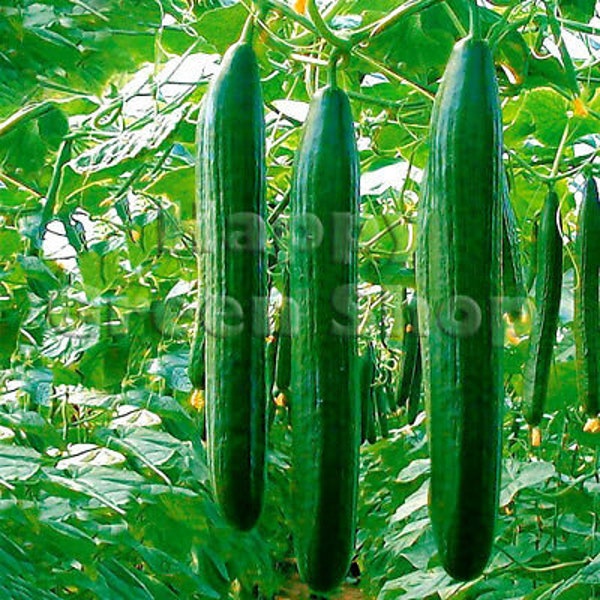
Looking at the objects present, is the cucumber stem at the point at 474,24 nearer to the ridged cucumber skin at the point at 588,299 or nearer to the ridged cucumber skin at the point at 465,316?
the ridged cucumber skin at the point at 465,316

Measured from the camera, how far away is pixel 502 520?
3.99 meters

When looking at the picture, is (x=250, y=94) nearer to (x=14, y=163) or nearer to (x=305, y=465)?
(x=305, y=465)

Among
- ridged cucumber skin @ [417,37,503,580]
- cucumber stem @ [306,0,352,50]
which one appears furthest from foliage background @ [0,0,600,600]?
ridged cucumber skin @ [417,37,503,580]

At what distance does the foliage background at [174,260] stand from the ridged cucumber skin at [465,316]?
0.29 meters

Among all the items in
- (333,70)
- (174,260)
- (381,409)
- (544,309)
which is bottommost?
(381,409)

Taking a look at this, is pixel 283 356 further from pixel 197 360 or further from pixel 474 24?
pixel 474 24

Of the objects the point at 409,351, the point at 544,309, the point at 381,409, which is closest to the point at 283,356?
the point at 544,309

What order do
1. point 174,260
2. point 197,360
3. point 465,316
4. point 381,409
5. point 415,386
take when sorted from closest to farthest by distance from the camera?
1. point 465,316
2. point 197,360
3. point 415,386
4. point 174,260
5. point 381,409

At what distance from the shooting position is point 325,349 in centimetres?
179

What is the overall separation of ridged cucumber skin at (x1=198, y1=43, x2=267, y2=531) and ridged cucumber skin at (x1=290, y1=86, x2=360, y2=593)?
67mm

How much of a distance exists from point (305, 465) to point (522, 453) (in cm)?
385

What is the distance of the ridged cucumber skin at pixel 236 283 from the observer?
1.76 m

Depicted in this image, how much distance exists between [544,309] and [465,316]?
43.0 inches

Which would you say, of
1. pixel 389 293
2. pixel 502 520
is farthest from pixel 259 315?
pixel 389 293
